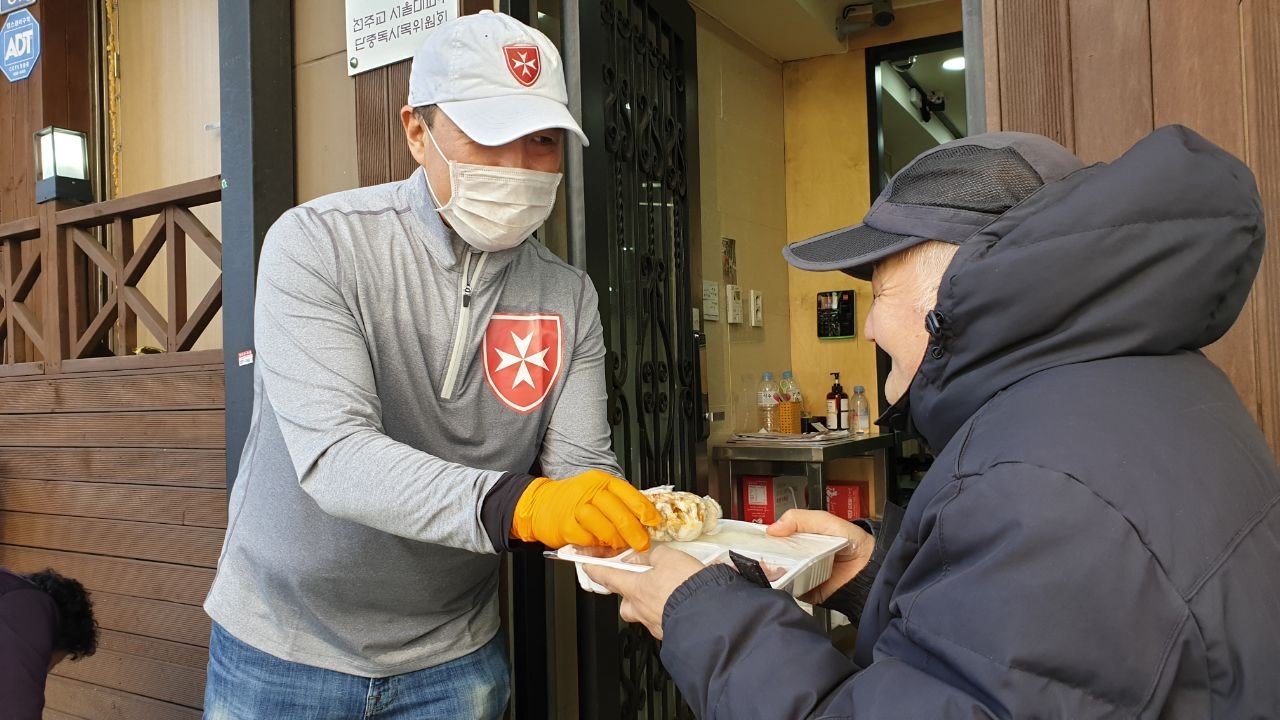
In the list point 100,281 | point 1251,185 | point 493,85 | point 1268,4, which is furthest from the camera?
point 100,281

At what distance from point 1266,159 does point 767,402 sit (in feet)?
10.6

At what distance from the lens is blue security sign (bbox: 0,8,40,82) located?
4117 millimetres

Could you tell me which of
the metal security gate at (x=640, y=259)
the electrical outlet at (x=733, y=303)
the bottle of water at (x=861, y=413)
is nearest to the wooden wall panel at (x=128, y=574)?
the metal security gate at (x=640, y=259)

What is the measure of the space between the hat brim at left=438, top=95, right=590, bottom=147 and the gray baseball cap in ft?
2.01

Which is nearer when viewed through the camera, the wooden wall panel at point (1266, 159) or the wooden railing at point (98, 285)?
the wooden wall panel at point (1266, 159)

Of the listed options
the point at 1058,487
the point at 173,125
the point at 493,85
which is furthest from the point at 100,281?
the point at 1058,487

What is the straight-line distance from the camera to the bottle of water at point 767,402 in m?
4.54

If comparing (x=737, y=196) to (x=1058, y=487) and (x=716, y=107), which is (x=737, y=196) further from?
(x=1058, y=487)

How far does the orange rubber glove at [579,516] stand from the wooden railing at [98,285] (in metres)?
2.07

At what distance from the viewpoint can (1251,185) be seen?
91 centimetres

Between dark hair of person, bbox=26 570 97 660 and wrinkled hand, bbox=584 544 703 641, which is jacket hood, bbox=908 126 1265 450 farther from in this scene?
dark hair of person, bbox=26 570 97 660

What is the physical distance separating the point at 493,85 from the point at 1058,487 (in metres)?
1.13

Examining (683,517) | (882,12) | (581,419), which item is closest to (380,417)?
(581,419)

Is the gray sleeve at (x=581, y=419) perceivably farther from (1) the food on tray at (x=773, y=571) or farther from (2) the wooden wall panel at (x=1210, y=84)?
(2) the wooden wall panel at (x=1210, y=84)
